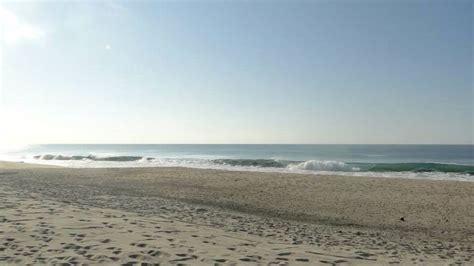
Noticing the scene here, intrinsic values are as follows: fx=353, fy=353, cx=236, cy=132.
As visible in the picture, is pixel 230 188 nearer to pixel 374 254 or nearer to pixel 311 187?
pixel 311 187

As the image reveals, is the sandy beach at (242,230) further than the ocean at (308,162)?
No

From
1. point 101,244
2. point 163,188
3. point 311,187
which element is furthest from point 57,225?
point 311,187

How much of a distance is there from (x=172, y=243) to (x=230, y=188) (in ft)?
43.0

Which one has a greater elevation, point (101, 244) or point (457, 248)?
point (101, 244)

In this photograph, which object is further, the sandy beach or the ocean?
the ocean

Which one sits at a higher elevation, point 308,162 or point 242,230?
point 308,162

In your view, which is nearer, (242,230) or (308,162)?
(242,230)

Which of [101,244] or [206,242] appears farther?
[206,242]

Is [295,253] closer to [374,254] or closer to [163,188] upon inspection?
[374,254]

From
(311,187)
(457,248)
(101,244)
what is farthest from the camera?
(311,187)

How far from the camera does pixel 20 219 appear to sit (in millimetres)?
7914

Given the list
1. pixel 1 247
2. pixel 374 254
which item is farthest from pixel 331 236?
pixel 1 247

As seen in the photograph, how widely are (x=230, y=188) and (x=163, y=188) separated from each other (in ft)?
12.1

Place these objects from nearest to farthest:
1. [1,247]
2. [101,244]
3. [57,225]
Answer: [1,247] → [101,244] → [57,225]
